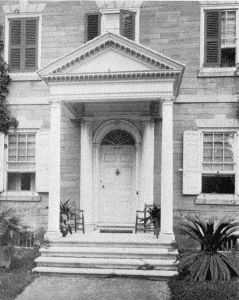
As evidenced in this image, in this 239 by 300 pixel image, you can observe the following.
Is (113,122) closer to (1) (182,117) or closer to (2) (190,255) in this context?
(1) (182,117)

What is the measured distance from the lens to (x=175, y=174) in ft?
34.9

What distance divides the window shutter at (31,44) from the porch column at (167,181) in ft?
14.9

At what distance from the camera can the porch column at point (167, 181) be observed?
27.6ft

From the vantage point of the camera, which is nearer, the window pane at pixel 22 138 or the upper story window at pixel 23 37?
the window pane at pixel 22 138

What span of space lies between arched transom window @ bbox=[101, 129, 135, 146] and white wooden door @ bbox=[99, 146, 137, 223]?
13cm

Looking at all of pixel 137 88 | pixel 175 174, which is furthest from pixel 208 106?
pixel 137 88

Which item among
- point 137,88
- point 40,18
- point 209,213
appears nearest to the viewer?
point 137,88

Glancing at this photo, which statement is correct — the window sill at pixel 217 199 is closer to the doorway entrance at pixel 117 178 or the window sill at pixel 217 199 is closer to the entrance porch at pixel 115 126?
the entrance porch at pixel 115 126

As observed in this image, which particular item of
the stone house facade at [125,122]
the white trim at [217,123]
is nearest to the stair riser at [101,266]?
the stone house facade at [125,122]

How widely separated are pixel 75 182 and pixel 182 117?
133 inches

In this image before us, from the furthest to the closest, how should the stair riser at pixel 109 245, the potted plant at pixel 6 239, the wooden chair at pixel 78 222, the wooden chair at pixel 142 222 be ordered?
the wooden chair at pixel 78 222 < the wooden chair at pixel 142 222 < the stair riser at pixel 109 245 < the potted plant at pixel 6 239

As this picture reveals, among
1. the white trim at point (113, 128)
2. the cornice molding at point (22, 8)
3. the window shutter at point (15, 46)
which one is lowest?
the white trim at point (113, 128)

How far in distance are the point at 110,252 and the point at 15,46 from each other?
6.49 metres

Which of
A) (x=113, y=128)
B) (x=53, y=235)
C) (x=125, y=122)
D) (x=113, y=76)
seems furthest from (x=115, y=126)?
(x=53, y=235)
